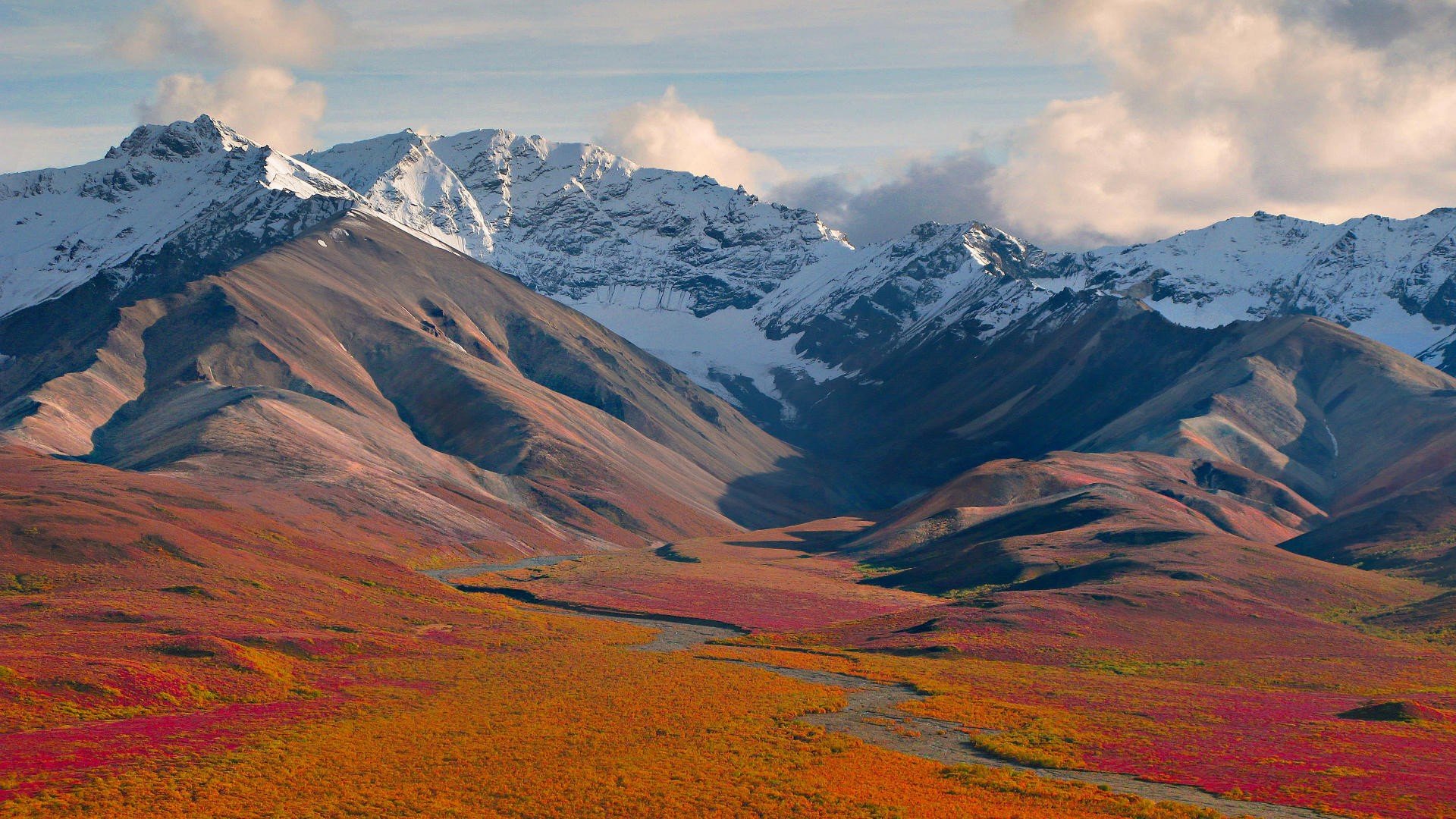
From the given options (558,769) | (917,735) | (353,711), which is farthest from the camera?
(917,735)

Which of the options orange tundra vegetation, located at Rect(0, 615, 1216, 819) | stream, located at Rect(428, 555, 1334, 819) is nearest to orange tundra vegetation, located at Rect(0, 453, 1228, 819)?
orange tundra vegetation, located at Rect(0, 615, 1216, 819)

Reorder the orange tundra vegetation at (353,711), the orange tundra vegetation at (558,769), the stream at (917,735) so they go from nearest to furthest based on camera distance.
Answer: the orange tundra vegetation at (558,769) < the orange tundra vegetation at (353,711) < the stream at (917,735)

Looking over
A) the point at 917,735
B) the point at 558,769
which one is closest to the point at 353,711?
the point at 558,769

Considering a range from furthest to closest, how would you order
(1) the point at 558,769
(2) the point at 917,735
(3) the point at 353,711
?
(2) the point at 917,735 → (3) the point at 353,711 → (1) the point at 558,769

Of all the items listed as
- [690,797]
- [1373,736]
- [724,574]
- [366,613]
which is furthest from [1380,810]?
[724,574]

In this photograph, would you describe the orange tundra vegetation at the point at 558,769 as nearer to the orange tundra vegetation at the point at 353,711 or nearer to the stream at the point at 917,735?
the orange tundra vegetation at the point at 353,711

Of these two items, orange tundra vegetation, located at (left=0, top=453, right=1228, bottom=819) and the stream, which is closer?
orange tundra vegetation, located at (left=0, top=453, right=1228, bottom=819)

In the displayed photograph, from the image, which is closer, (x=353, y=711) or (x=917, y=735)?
(x=353, y=711)

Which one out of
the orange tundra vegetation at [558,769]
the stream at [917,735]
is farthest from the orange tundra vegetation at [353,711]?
the stream at [917,735]

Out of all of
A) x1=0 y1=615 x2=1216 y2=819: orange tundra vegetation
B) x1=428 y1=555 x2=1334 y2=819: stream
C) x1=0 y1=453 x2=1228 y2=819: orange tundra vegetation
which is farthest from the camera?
x1=428 y1=555 x2=1334 y2=819: stream

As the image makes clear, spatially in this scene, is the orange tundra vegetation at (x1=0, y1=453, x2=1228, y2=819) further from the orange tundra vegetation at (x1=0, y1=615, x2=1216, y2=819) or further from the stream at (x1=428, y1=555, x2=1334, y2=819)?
the stream at (x1=428, y1=555, x2=1334, y2=819)

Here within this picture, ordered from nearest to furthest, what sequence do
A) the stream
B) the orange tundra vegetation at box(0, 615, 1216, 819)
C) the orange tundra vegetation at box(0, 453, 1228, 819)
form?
the orange tundra vegetation at box(0, 615, 1216, 819) < the orange tundra vegetation at box(0, 453, 1228, 819) < the stream

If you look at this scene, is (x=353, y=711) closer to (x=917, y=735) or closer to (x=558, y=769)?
(x=558, y=769)
